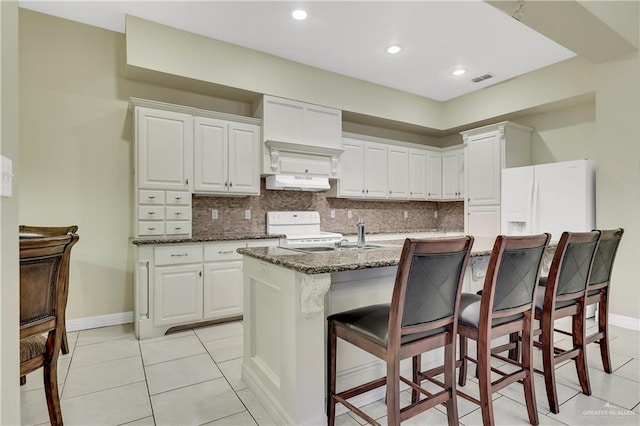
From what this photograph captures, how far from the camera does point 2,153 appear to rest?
1.06 metres

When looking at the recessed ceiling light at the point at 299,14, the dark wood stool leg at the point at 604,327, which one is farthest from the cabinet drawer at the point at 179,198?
the dark wood stool leg at the point at 604,327

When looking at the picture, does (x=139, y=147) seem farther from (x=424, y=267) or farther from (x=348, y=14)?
(x=424, y=267)

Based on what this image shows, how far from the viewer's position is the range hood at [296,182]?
167 inches

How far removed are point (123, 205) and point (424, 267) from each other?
132 inches

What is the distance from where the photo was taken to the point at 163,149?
3518 mm

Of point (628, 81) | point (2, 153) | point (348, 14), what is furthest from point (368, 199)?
point (2, 153)

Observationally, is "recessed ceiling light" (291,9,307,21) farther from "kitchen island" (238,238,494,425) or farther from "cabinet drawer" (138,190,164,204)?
"kitchen island" (238,238,494,425)

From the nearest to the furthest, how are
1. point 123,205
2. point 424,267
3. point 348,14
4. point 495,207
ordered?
point 424,267
point 348,14
point 123,205
point 495,207

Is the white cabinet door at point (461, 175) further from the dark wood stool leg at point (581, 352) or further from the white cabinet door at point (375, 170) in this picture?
the dark wood stool leg at point (581, 352)

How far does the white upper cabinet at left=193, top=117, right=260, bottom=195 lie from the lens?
3764 millimetres

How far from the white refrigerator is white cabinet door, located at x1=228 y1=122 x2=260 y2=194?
124 inches

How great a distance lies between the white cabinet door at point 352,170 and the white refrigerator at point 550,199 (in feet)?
6.16

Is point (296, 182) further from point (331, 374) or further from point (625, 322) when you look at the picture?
point (625, 322)

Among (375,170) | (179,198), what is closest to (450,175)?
(375,170)
